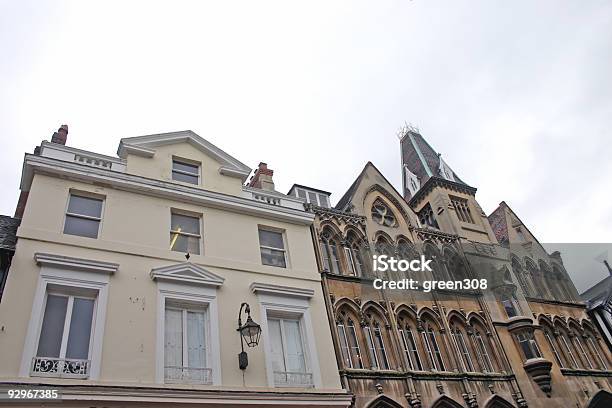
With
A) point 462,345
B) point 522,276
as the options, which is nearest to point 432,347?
point 462,345

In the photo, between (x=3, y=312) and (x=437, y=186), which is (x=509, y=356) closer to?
(x=437, y=186)

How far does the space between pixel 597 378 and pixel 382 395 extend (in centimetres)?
1311

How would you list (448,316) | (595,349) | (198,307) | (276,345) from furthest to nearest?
(595,349) → (448,316) → (276,345) → (198,307)

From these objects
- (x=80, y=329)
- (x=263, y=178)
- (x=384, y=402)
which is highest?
(x=263, y=178)

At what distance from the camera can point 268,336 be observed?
15.2 m

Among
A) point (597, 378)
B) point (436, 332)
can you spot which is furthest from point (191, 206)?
point (597, 378)

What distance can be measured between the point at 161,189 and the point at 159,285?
3.81m

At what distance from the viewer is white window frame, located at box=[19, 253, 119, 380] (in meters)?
11.8

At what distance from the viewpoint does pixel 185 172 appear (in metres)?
18.5

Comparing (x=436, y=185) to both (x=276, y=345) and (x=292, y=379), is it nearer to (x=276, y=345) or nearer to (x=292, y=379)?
(x=276, y=345)

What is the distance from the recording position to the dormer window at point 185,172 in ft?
60.0

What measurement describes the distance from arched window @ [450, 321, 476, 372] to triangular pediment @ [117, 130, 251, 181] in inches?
445

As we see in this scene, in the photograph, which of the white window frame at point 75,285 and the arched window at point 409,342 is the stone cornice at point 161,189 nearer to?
the white window frame at point 75,285

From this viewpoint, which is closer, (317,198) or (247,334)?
(247,334)
